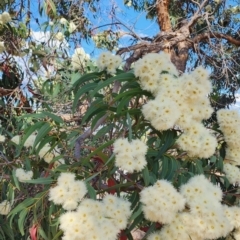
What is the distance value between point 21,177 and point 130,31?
291 centimetres

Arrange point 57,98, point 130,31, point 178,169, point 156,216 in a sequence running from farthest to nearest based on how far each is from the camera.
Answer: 1. point 130,31
2. point 57,98
3. point 178,169
4. point 156,216

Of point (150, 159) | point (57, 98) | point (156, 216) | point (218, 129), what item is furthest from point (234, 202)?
point (57, 98)

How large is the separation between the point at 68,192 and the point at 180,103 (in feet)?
1.30

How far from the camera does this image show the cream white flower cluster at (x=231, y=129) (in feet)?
4.46

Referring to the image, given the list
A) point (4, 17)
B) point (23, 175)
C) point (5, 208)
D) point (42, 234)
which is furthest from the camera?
point (4, 17)

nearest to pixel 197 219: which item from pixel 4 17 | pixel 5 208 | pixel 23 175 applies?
pixel 23 175

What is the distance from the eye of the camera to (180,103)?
3.82ft

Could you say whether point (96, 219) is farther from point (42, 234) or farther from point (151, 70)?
point (151, 70)

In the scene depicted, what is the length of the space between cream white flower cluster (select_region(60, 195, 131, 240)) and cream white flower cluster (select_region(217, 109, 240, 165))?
0.45 m

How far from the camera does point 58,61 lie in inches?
129

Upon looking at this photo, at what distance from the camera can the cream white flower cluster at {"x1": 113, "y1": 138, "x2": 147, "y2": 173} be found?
1081 millimetres

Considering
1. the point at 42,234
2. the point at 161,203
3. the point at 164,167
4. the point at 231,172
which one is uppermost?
the point at 231,172

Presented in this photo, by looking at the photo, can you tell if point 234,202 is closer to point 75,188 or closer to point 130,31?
point 75,188

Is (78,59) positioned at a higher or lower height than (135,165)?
higher
